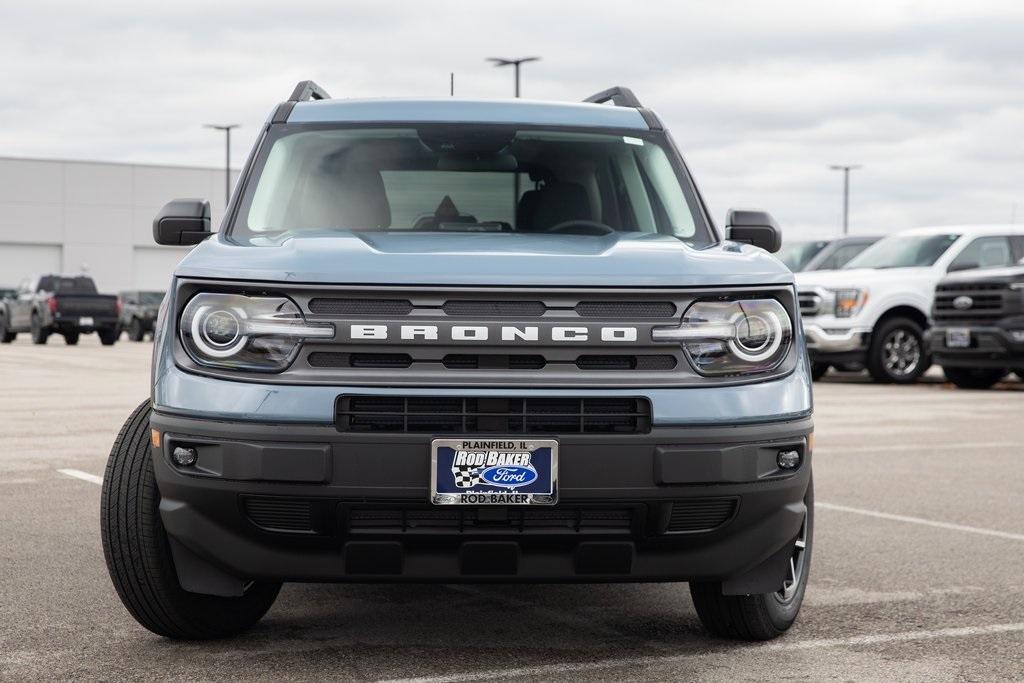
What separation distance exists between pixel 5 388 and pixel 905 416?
34.2 feet

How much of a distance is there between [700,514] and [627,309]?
611 mm

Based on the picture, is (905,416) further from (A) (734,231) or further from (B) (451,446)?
(B) (451,446)

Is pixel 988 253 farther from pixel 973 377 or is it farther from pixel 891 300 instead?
pixel 973 377

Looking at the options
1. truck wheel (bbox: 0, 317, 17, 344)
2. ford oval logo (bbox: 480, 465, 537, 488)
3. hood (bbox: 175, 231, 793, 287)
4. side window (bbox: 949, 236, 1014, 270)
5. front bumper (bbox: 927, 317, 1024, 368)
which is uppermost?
side window (bbox: 949, 236, 1014, 270)

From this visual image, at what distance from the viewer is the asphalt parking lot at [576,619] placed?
15.0ft

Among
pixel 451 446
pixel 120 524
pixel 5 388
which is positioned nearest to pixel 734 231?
pixel 451 446

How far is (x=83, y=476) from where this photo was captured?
9.23 m

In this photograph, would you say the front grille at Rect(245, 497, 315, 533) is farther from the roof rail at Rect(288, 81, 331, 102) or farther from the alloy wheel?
the alloy wheel

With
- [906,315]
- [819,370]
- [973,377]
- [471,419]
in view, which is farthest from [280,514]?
[819,370]

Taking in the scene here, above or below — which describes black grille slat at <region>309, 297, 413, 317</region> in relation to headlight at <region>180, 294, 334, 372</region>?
above

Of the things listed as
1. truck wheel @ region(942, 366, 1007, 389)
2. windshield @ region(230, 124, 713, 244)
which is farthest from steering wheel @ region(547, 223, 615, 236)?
truck wheel @ region(942, 366, 1007, 389)

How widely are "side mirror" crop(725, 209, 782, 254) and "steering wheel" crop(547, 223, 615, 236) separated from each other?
442mm

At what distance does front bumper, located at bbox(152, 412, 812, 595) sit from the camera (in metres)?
4.15

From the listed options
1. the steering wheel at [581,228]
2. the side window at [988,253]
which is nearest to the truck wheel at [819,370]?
the side window at [988,253]
